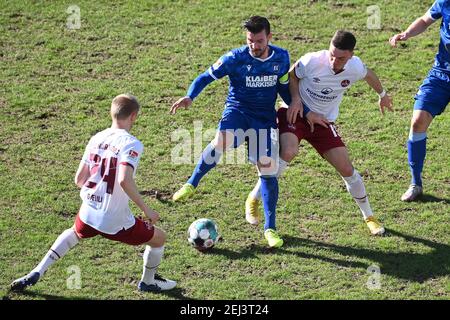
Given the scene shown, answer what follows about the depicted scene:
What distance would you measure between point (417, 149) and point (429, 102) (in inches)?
22.2

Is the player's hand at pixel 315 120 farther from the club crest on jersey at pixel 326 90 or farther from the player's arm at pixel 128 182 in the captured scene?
the player's arm at pixel 128 182

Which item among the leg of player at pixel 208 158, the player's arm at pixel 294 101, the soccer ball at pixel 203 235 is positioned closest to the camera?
the soccer ball at pixel 203 235

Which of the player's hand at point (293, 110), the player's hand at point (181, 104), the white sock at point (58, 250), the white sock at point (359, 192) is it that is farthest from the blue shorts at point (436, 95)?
the white sock at point (58, 250)

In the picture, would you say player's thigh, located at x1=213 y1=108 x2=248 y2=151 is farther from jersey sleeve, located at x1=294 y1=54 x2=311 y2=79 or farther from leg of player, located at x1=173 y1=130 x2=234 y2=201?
jersey sleeve, located at x1=294 y1=54 x2=311 y2=79

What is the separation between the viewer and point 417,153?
1080cm

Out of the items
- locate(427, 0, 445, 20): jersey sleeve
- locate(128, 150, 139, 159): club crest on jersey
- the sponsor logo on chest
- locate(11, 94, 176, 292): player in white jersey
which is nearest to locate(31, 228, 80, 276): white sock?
locate(11, 94, 176, 292): player in white jersey

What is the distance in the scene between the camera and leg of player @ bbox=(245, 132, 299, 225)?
32.5 ft

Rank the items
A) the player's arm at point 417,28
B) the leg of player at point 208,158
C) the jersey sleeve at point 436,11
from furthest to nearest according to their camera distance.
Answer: the player's arm at point 417,28 → the jersey sleeve at point 436,11 → the leg of player at point 208,158

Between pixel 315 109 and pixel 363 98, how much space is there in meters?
3.12

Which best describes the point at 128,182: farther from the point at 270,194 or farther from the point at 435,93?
the point at 435,93

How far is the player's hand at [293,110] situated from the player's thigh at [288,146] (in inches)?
6.4

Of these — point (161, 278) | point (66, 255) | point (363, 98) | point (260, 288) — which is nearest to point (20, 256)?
point (66, 255)

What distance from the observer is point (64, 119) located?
1262 centimetres

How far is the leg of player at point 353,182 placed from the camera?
32.7ft
